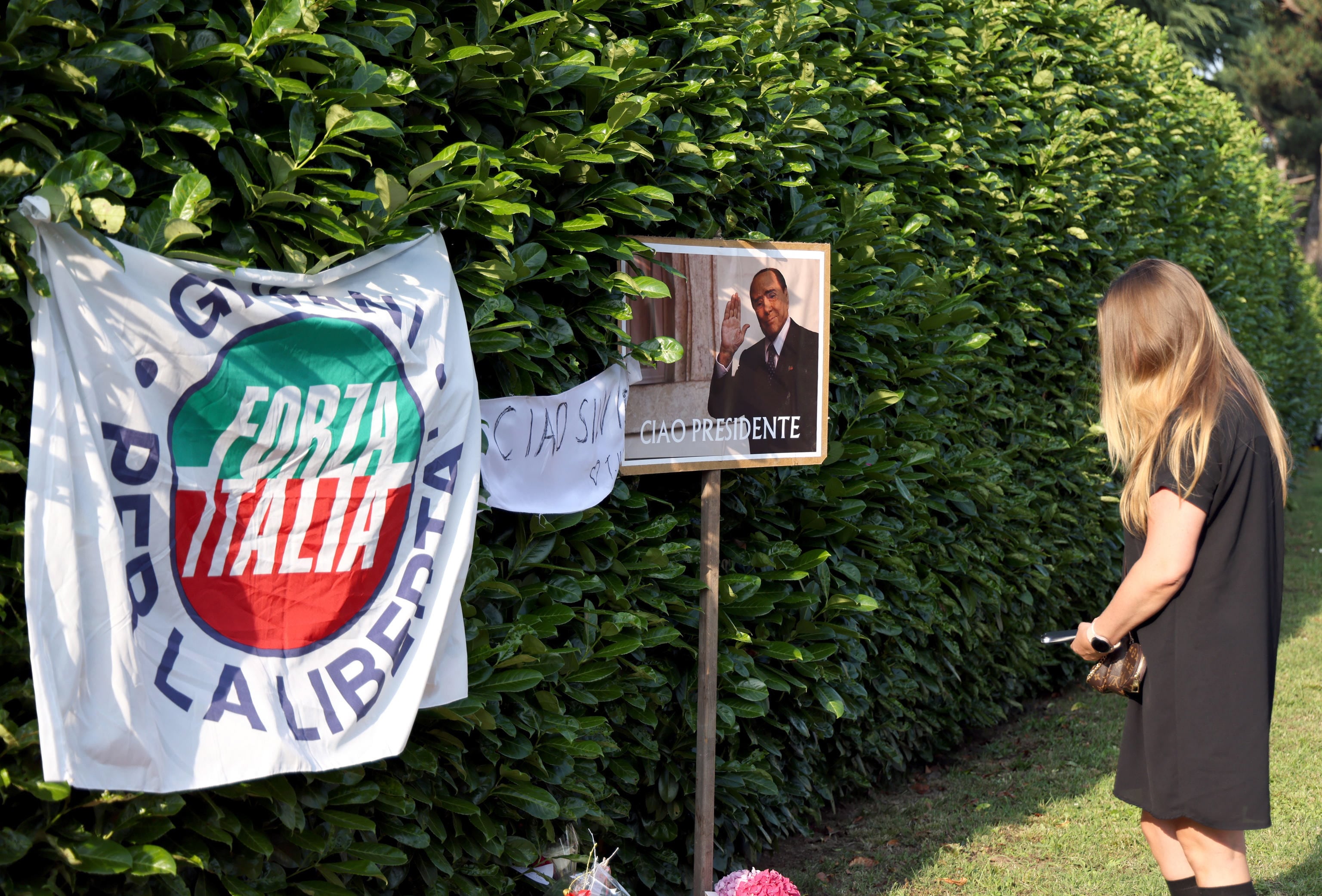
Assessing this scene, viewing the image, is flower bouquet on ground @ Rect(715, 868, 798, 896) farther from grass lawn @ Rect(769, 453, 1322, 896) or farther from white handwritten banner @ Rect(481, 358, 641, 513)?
white handwritten banner @ Rect(481, 358, 641, 513)

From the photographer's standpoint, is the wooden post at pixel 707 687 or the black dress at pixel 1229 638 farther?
the wooden post at pixel 707 687

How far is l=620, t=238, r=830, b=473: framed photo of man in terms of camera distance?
10.5 feet

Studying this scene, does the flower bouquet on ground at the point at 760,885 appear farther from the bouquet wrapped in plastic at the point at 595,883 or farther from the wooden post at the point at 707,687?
the bouquet wrapped in plastic at the point at 595,883

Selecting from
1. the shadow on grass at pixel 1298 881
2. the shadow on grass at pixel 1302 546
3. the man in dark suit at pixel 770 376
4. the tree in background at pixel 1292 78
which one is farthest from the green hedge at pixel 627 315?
the tree in background at pixel 1292 78

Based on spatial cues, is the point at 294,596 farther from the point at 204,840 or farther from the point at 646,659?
the point at 646,659

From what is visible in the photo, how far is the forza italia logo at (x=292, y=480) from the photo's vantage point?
2068mm

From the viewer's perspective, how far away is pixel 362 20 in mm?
2391

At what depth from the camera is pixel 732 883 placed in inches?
127

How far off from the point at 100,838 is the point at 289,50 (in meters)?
1.56

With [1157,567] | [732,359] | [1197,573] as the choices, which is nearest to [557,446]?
[732,359]

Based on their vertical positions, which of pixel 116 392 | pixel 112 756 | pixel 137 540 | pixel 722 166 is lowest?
pixel 112 756

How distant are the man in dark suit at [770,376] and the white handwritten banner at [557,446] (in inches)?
15.6

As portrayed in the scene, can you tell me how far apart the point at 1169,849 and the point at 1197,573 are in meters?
0.79

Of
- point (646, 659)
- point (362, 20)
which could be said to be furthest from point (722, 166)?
point (646, 659)
